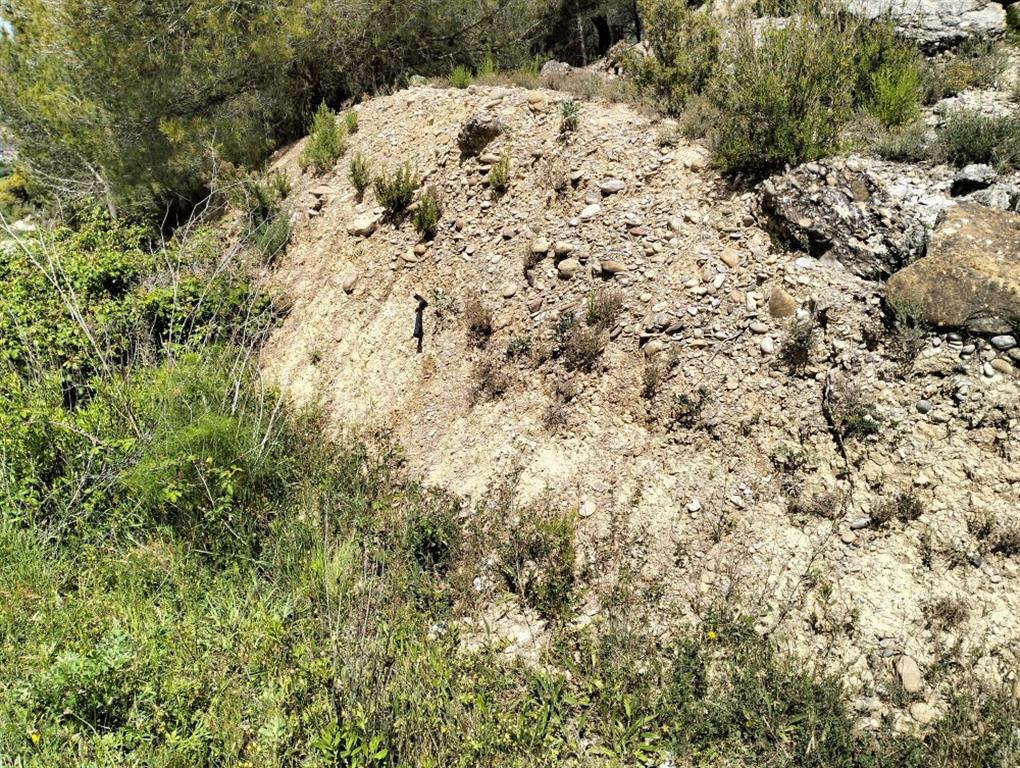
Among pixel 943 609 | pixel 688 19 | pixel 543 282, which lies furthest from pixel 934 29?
pixel 943 609

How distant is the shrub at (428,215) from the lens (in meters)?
6.72

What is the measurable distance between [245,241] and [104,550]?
481 centimetres

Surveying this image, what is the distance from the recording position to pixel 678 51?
22.1 feet

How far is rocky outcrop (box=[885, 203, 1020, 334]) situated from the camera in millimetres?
3953

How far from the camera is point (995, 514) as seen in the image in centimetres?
355

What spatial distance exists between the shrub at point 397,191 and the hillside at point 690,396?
24 centimetres

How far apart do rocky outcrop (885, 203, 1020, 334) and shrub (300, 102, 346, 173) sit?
718 centimetres

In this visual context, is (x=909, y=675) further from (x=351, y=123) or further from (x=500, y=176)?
(x=351, y=123)

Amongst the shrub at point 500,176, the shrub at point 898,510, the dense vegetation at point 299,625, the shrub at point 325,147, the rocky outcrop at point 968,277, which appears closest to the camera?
the dense vegetation at point 299,625

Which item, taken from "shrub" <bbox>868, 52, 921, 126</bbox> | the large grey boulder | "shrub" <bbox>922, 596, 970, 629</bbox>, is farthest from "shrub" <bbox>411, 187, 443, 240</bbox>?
"shrub" <bbox>922, 596, 970, 629</bbox>

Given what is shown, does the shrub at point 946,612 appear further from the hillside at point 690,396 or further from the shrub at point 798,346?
the shrub at point 798,346

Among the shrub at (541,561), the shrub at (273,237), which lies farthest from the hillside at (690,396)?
the shrub at (273,237)

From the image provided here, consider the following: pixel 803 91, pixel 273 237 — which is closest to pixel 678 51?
pixel 803 91

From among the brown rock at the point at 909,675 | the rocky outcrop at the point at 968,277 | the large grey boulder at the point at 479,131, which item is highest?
the large grey boulder at the point at 479,131
